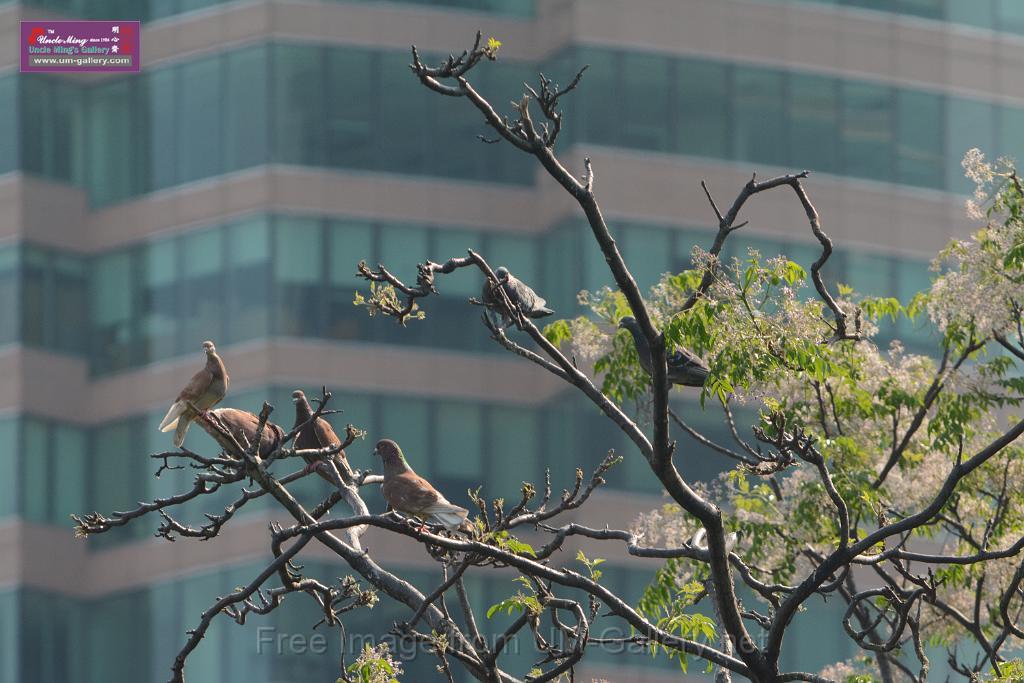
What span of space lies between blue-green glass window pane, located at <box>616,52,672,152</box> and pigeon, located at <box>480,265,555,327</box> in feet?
109

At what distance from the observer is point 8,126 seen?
149 ft

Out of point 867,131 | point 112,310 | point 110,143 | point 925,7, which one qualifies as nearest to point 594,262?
point 867,131

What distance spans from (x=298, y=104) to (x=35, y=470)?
1004 cm

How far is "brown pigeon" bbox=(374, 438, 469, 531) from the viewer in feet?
39.1

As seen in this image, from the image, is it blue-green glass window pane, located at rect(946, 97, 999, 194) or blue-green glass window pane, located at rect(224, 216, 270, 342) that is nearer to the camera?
blue-green glass window pane, located at rect(224, 216, 270, 342)

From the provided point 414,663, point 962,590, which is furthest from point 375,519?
point 414,663

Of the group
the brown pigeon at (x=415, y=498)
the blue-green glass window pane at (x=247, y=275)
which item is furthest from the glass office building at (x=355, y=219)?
the brown pigeon at (x=415, y=498)

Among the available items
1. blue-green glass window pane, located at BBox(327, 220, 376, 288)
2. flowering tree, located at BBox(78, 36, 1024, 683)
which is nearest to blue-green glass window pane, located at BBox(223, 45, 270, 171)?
blue-green glass window pane, located at BBox(327, 220, 376, 288)

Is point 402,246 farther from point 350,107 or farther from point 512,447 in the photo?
point 512,447

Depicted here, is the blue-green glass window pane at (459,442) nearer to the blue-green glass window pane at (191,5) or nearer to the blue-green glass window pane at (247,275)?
the blue-green glass window pane at (247,275)

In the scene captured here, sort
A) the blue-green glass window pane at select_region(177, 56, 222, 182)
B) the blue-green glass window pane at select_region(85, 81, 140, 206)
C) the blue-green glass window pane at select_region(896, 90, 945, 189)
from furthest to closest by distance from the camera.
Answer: the blue-green glass window pane at select_region(896, 90, 945, 189) → the blue-green glass window pane at select_region(85, 81, 140, 206) → the blue-green glass window pane at select_region(177, 56, 222, 182)

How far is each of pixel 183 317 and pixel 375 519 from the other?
34510 millimetres

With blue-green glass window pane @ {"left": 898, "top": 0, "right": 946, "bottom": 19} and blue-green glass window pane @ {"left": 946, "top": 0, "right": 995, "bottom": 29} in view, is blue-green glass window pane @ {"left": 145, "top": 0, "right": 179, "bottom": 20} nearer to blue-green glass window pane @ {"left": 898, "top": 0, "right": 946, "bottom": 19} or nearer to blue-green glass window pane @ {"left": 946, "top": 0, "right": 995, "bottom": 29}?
blue-green glass window pane @ {"left": 898, "top": 0, "right": 946, "bottom": 19}

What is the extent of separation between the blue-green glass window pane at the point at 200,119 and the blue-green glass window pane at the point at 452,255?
5.17 m
